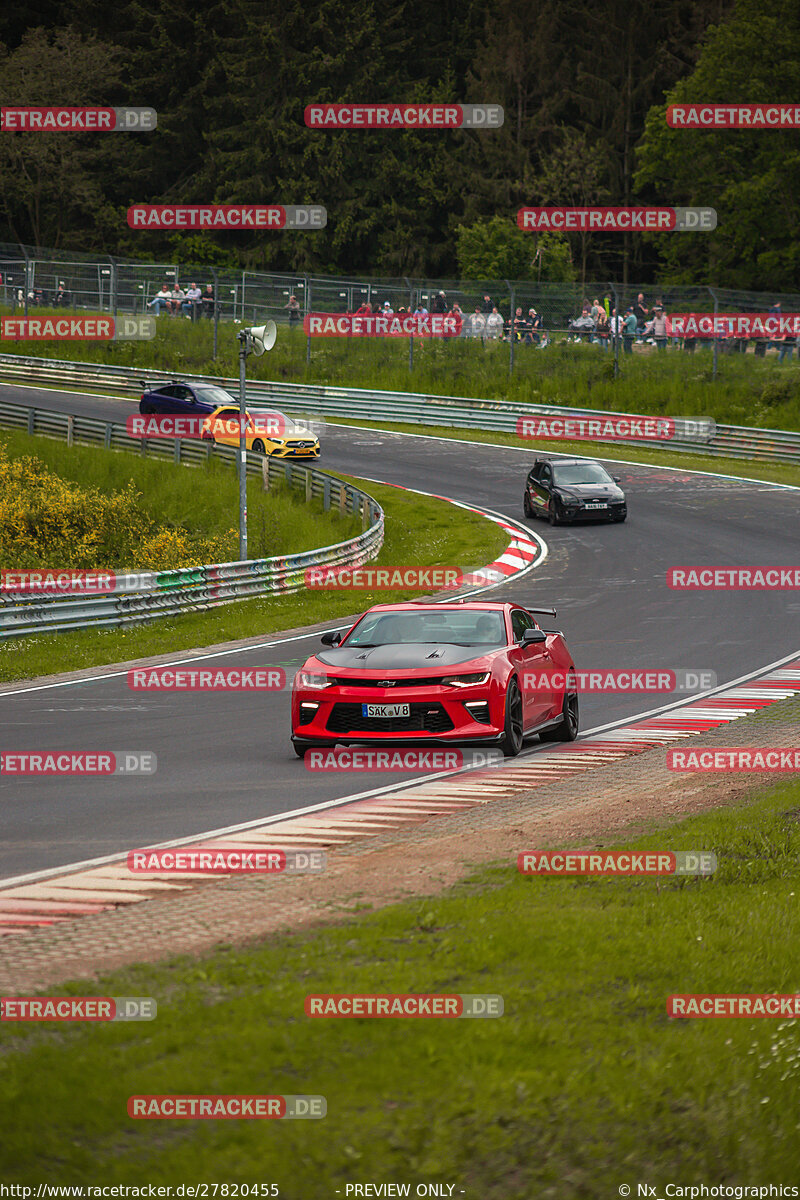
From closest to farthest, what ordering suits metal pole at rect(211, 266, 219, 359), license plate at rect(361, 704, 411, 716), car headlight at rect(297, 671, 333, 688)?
license plate at rect(361, 704, 411, 716) → car headlight at rect(297, 671, 333, 688) → metal pole at rect(211, 266, 219, 359)

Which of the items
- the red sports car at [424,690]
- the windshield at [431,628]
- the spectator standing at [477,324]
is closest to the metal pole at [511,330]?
the spectator standing at [477,324]

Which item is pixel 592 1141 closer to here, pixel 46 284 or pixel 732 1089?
pixel 732 1089

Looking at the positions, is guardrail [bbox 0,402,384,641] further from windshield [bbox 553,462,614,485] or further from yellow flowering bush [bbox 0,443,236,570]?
windshield [bbox 553,462,614,485]

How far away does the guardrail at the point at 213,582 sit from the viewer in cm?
2194

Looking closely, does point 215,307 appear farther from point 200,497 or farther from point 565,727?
point 565,727

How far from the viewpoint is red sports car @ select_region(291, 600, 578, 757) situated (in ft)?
40.7

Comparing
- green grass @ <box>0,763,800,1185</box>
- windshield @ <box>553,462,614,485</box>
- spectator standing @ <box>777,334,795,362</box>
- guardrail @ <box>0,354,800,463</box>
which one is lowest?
green grass @ <box>0,763,800,1185</box>

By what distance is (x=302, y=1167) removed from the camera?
432 centimetres

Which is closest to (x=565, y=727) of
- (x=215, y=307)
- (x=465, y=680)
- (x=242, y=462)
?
(x=465, y=680)

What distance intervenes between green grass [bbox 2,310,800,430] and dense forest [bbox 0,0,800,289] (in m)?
27.2

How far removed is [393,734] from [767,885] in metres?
5.02

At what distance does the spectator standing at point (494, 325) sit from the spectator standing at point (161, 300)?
13.1 m

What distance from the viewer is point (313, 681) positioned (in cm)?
1271

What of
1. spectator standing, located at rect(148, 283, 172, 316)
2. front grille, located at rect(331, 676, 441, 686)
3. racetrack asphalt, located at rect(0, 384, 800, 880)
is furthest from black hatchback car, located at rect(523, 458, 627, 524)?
spectator standing, located at rect(148, 283, 172, 316)
